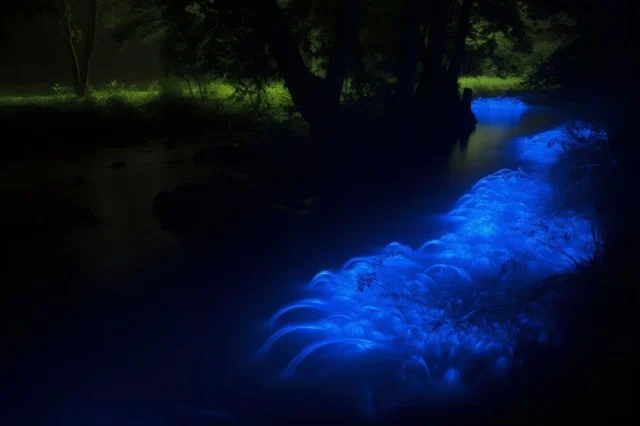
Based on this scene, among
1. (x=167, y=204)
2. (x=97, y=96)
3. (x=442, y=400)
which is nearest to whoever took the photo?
(x=442, y=400)

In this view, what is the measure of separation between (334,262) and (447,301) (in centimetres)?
236

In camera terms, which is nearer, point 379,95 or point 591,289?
point 591,289

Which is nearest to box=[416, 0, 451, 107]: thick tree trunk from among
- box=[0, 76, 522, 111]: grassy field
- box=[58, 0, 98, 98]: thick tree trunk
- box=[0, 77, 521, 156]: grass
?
box=[0, 76, 522, 111]: grassy field

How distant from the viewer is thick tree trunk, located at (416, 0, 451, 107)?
813 inches

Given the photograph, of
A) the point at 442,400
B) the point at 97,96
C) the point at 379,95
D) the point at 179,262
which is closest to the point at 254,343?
the point at 442,400

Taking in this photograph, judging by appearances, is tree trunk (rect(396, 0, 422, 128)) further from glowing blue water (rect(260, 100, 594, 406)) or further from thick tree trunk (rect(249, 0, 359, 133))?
glowing blue water (rect(260, 100, 594, 406))

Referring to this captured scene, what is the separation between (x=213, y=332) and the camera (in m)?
6.93

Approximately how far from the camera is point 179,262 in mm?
9289

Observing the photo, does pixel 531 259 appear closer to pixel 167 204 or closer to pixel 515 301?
pixel 515 301

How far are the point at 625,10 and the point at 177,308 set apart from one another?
644cm

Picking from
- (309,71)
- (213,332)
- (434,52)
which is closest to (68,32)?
(434,52)

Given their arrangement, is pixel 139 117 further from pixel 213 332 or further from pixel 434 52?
pixel 213 332

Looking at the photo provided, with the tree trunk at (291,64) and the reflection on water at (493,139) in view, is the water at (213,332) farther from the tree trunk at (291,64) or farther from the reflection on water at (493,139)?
the reflection on water at (493,139)

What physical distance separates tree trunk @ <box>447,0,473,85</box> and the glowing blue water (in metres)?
14.4
